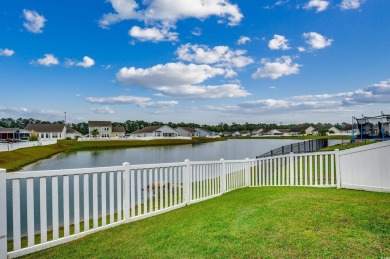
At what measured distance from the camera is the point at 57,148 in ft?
152

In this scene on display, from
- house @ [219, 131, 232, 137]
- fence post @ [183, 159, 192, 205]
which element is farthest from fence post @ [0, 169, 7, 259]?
house @ [219, 131, 232, 137]

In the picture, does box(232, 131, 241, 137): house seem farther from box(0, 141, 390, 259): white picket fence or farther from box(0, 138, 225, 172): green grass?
box(0, 141, 390, 259): white picket fence

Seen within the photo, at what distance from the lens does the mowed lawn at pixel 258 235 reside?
336cm

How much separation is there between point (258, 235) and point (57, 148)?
4869 cm

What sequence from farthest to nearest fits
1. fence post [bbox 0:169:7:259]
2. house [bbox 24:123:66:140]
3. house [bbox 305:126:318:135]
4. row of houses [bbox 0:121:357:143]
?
house [bbox 305:126:318:135] < house [bbox 24:123:66:140] < row of houses [bbox 0:121:357:143] < fence post [bbox 0:169:7:259]

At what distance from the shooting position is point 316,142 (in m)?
25.4

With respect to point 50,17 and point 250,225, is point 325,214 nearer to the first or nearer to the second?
point 250,225

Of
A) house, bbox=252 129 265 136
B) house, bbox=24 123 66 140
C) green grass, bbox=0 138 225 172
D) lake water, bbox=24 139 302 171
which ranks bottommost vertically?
lake water, bbox=24 139 302 171

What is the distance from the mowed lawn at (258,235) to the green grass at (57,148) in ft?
73.8

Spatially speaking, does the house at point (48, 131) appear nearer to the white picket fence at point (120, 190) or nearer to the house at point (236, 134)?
the white picket fence at point (120, 190)

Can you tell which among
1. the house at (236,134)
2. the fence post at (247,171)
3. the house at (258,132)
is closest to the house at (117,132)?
the house at (236,134)

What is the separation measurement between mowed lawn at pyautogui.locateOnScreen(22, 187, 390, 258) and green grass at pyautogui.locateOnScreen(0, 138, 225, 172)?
22500 millimetres

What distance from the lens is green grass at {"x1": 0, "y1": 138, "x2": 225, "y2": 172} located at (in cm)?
2570

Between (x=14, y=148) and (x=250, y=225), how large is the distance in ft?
116
